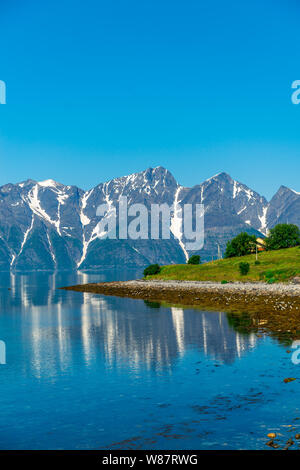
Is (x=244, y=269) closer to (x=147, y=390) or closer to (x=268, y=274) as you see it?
(x=268, y=274)

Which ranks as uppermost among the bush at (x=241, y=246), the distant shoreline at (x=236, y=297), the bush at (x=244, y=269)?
the bush at (x=241, y=246)

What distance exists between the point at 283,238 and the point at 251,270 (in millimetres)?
56973

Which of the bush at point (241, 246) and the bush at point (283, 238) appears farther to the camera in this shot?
the bush at point (283, 238)

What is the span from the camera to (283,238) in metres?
174

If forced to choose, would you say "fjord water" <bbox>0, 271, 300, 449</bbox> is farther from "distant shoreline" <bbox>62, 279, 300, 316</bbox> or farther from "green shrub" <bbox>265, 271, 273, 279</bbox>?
"green shrub" <bbox>265, 271, 273, 279</bbox>

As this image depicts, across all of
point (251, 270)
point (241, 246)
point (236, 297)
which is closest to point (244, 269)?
point (251, 270)

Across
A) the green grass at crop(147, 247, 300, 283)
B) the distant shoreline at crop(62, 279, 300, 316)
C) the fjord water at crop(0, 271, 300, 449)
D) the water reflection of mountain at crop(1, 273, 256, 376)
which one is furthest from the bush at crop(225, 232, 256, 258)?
the fjord water at crop(0, 271, 300, 449)

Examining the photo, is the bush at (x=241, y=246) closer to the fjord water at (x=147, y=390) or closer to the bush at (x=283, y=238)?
the bush at (x=283, y=238)

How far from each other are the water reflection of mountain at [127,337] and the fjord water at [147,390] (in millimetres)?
123

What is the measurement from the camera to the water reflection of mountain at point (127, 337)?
129 feet

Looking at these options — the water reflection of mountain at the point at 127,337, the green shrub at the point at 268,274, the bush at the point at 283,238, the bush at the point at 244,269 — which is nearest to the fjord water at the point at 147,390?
the water reflection of mountain at the point at 127,337

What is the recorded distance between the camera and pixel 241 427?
74.9ft
